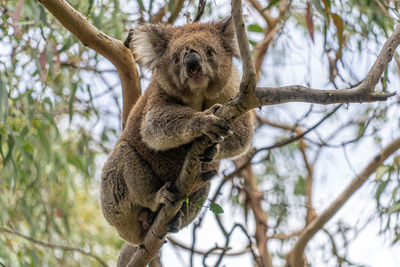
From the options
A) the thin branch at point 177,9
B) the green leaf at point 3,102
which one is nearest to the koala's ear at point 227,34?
the thin branch at point 177,9

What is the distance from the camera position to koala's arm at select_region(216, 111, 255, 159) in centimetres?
298

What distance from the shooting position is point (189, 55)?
109 inches

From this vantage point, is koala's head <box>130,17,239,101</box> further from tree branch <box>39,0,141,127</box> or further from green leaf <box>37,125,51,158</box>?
green leaf <box>37,125,51,158</box>

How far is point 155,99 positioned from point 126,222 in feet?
2.90

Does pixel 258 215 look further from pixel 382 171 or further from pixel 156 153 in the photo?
pixel 156 153

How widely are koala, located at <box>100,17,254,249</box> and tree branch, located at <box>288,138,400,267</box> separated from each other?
918 millimetres

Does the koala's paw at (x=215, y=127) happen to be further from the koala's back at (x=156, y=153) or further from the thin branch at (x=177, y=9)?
the thin branch at (x=177, y=9)

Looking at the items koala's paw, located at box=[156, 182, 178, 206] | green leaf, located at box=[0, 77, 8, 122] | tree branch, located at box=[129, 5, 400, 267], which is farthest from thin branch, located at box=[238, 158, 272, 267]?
tree branch, located at box=[129, 5, 400, 267]

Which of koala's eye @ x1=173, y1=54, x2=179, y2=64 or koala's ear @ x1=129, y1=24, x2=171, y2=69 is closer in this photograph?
koala's eye @ x1=173, y1=54, x2=179, y2=64

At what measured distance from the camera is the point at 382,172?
146 inches

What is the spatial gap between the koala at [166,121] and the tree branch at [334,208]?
92cm

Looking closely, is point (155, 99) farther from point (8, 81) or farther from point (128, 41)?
point (8, 81)

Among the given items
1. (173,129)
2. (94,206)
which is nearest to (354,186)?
(173,129)

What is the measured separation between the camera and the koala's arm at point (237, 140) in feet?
9.78
